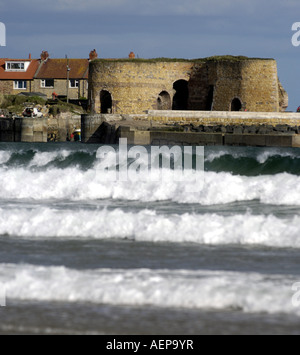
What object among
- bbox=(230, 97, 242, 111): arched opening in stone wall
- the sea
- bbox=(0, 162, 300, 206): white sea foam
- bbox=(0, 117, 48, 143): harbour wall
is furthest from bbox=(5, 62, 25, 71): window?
the sea

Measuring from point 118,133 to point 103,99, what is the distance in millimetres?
12845

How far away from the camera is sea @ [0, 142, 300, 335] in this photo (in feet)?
20.2

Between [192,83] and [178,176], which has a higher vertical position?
[192,83]

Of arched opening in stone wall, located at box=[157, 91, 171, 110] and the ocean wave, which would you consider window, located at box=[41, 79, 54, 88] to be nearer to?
arched opening in stone wall, located at box=[157, 91, 171, 110]

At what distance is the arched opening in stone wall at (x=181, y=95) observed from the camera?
42344 mm

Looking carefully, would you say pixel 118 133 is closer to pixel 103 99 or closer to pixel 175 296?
pixel 103 99

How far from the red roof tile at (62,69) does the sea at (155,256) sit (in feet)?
144

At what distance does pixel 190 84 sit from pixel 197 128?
923 cm

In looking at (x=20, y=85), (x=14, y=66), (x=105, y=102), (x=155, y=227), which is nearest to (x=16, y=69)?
(x=14, y=66)

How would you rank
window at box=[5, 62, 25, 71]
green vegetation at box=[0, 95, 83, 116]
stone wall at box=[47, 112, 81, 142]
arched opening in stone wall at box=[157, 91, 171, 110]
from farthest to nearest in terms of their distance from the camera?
window at box=[5, 62, 25, 71] → green vegetation at box=[0, 95, 83, 116] → stone wall at box=[47, 112, 81, 142] → arched opening in stone wall at box=[157, 91, 171, 110]

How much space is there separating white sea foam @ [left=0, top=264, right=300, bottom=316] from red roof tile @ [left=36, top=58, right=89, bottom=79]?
172 ft

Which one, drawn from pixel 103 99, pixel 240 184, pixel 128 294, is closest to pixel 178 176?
pixel 240 184

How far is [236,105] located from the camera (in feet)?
130
